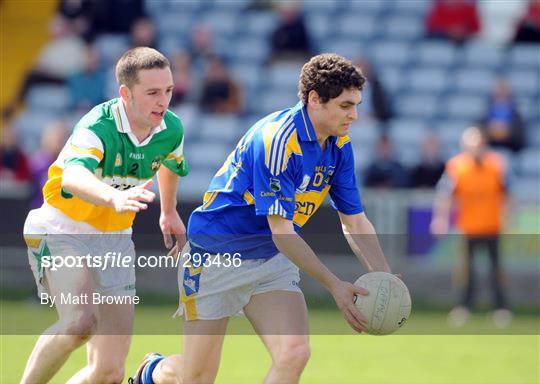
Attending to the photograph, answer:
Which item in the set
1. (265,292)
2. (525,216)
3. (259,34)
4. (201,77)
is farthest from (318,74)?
(259,34)

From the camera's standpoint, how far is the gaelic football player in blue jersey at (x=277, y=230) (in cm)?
664

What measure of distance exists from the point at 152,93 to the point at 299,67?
11911 mm

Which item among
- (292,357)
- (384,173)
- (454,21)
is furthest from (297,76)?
(292,357)

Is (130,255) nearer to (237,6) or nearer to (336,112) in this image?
(336,112)

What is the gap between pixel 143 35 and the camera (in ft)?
59.5

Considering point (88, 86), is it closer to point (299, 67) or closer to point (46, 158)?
point (46, 158)

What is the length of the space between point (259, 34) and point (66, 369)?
10.9 meters

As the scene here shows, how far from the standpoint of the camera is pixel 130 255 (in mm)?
7664

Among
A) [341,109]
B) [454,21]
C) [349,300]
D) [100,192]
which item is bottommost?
[349,300]

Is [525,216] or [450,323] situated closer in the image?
[450,323]

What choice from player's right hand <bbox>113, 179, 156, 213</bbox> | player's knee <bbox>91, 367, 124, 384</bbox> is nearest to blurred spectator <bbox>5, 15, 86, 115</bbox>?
player's knee <bbox>91, 367, 124, 384</bbox>

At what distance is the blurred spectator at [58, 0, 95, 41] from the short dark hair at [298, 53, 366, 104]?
13.1 metres

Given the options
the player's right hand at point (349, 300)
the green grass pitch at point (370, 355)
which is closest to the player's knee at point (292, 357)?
the player's right hand at point (349, 300)

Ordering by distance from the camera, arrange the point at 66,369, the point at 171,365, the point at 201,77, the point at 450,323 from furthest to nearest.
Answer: the point at 201,77, the point at 450,323, the point at 66,369, the point at 171,365
